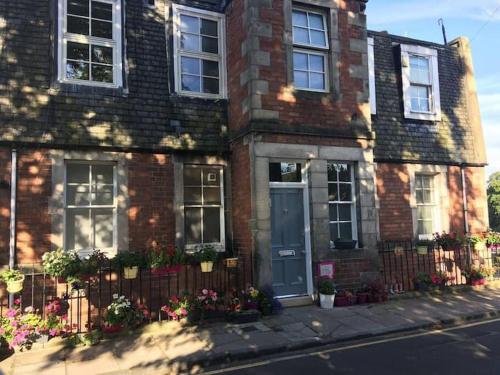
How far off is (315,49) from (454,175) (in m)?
5.73

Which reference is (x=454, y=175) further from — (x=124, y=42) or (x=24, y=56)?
(x=24, y=56)

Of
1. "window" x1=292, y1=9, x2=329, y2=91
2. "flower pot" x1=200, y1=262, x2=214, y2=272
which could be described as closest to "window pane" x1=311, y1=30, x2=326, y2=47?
"window" x1=292, y1=9, x2=329, y2=91

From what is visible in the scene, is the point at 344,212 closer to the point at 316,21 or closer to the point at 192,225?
the point at 192,225

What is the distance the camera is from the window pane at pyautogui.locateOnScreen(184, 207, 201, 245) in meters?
9.09

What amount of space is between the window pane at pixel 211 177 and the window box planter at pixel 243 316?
9.66 feet

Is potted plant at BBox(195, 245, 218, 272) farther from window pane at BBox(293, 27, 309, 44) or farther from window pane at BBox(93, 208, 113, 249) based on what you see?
window pane at BBox(293, 27, 309, 44)

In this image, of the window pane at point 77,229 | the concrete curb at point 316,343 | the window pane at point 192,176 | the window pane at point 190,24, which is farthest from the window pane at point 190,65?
the concrete curb at point 316,343

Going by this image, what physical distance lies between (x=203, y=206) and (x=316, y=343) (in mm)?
3878

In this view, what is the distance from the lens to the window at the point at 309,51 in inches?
368

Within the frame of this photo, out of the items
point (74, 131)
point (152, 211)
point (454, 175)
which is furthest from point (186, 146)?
point (454, 175)

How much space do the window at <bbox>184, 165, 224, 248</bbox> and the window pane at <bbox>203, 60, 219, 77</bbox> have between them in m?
2.20

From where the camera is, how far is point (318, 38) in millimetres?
9594

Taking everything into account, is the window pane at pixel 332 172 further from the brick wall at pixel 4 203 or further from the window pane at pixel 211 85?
the brick wall at pixel 4 203

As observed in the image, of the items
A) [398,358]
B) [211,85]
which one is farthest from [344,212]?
[211,85]
